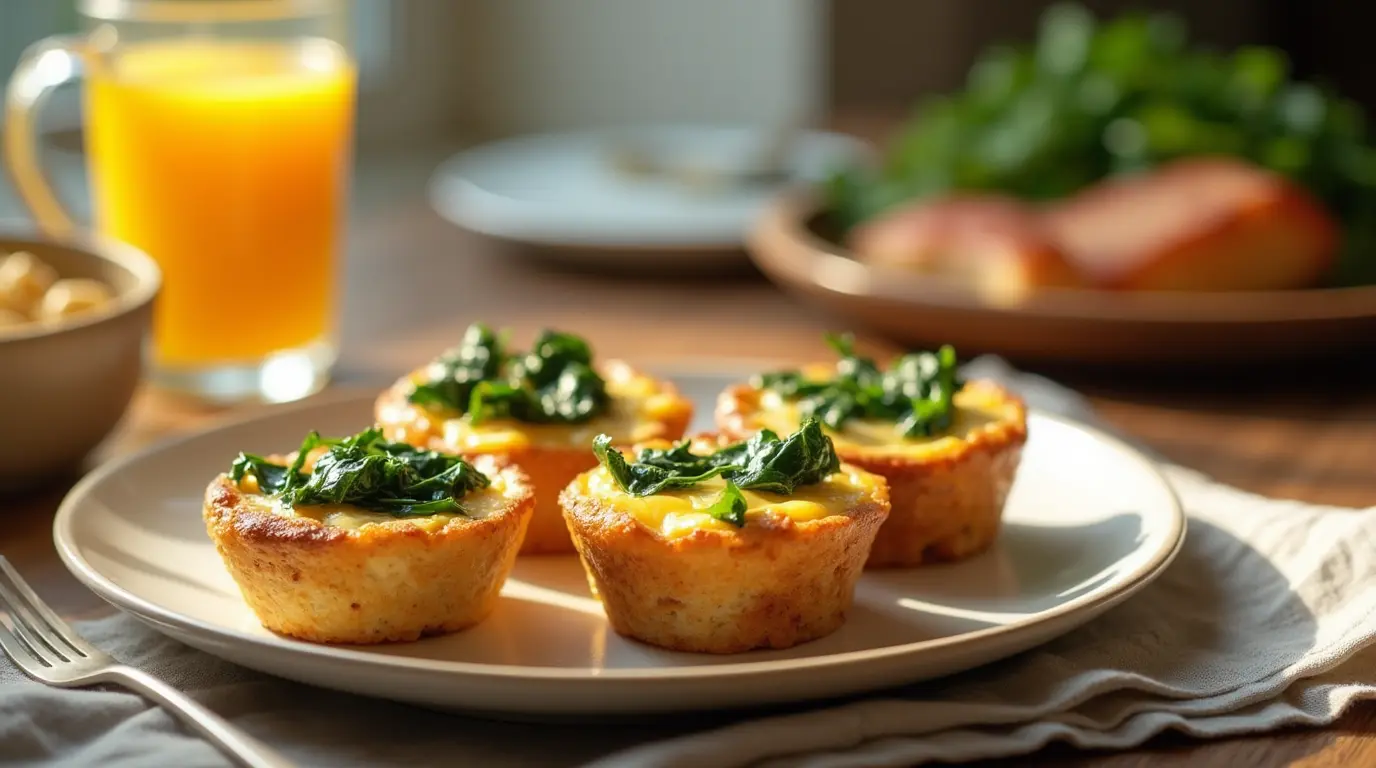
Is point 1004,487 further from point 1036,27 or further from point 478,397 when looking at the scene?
point 1036,27

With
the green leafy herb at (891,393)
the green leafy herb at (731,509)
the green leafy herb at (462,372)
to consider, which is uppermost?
the green leafy herb at (731,509)

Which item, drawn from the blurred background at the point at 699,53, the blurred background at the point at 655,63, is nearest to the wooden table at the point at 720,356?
the blurred background at the point at 655,63

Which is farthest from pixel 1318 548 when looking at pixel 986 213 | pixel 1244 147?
pixel 1244 147

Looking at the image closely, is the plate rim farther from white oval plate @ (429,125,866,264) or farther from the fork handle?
white oval plate @ (429,125,866,264)

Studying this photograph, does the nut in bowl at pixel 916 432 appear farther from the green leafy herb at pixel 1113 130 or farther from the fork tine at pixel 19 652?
the green leafy herb at pixel 1113 130

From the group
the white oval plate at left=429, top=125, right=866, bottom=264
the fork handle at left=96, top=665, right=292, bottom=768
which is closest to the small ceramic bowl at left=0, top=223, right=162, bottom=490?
the fork handle at left=96, top=665, right=292, bottom=768
